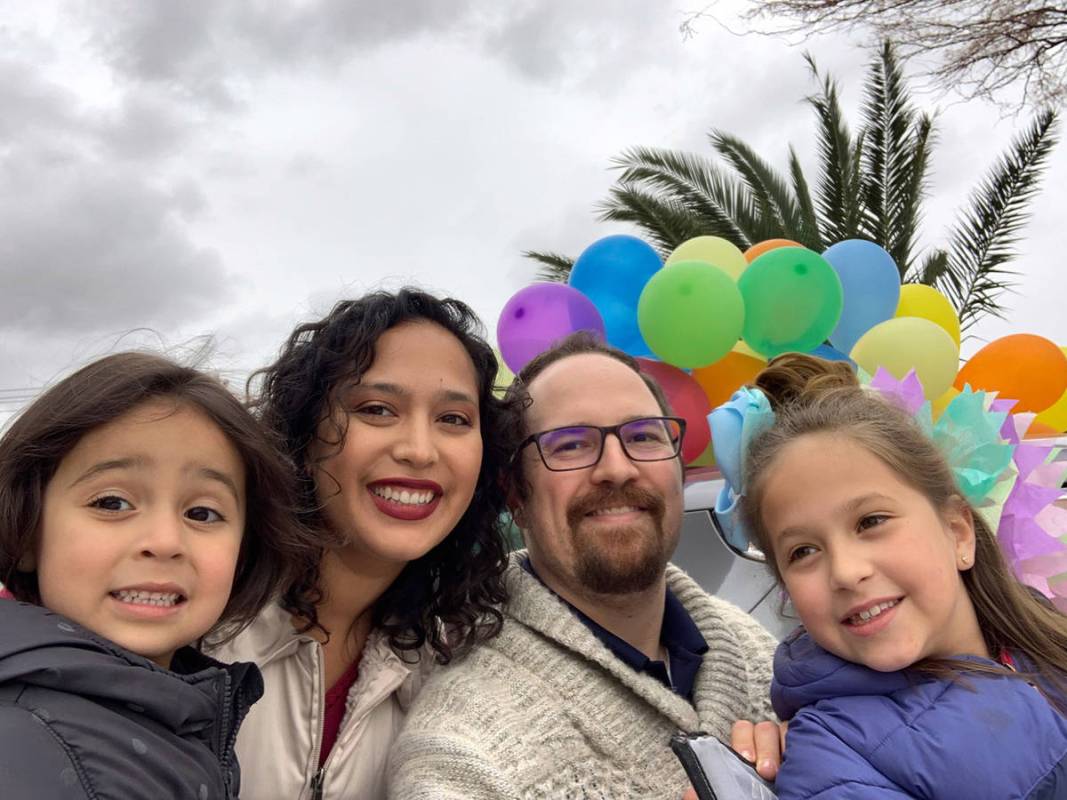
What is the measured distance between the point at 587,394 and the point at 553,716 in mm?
851

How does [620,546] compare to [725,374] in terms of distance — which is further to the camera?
[725,374]

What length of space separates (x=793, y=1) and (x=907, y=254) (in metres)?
3.35

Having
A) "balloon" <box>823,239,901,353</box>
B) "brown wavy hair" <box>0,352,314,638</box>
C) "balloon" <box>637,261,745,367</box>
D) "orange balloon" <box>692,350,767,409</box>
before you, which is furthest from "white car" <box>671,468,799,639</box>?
"balloon" <box>823,239,901,353</box>

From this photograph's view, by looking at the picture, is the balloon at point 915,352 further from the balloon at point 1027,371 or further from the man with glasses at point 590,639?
the man with glasses at point 590,639

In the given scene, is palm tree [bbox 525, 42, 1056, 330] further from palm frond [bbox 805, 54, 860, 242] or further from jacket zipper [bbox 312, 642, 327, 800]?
jacket zipper [bbox 312, 642, 327, 800]

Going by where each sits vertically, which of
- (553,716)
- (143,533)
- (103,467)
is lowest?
(553,716)

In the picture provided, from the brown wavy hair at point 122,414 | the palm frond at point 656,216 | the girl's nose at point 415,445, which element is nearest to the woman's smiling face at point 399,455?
the girl's nose at point 415,445

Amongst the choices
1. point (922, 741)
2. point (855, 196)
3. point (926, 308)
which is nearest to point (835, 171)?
point (855, 196)

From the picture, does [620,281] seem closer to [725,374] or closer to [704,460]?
[725,374]

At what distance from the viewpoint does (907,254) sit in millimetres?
10117

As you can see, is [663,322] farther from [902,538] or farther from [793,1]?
[793,1]

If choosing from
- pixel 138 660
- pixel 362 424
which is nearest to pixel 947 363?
pixel 362 424

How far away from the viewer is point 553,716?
6.00 ft

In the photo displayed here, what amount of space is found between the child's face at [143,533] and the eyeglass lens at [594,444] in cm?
A: 91
